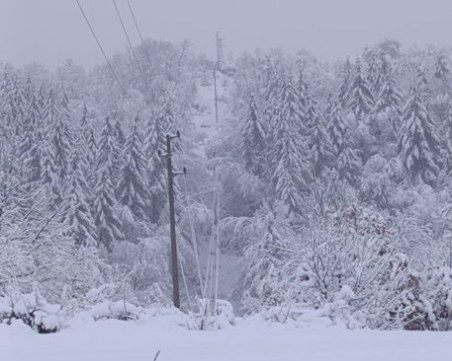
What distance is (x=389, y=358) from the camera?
18.4 feet

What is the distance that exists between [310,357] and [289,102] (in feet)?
165

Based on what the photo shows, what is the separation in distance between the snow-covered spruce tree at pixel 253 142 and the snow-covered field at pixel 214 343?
4594 centimetres

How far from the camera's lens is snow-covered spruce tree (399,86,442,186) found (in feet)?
159

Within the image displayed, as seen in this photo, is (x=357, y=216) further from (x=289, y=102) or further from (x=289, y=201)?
(x=289, y=102)

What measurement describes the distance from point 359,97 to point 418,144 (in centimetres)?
865

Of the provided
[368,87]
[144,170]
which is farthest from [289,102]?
[144,170]

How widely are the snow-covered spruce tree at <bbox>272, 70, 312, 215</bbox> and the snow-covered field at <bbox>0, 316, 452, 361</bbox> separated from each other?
38.9m

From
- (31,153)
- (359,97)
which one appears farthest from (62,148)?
(359,97)

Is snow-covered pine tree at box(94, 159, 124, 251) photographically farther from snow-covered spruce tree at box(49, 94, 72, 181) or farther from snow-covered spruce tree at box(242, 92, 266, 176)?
snow-covered spruce tree at box(242, 92, 266, 176)

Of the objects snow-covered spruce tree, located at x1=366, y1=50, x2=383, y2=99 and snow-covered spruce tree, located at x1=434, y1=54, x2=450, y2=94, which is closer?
snow-covered spruce tree, located at x1=366, y1=50, x2=383, y2=99

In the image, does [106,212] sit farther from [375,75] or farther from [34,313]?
[34,313]

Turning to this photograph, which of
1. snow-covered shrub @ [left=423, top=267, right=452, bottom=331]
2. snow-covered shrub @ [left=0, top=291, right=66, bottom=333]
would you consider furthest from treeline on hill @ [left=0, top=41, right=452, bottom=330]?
snow-covered shrub @ [left=0, top=291, right=66, bottom=333]

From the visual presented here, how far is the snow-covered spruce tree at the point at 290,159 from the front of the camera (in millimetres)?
46938

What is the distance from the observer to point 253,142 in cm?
5428
